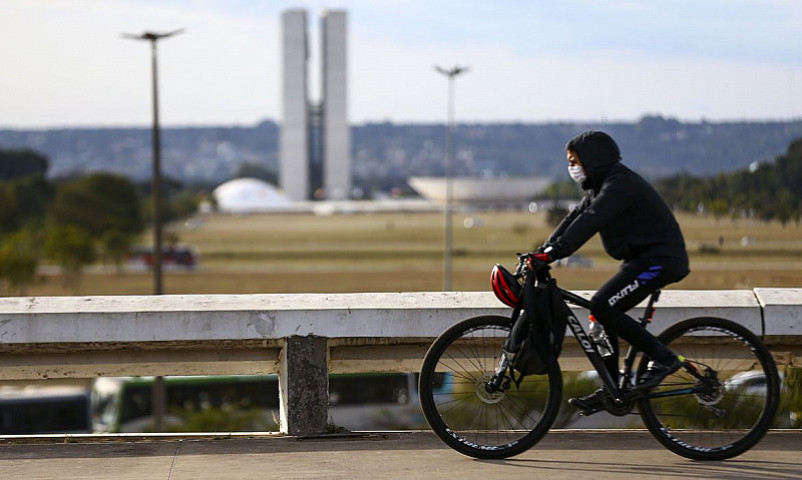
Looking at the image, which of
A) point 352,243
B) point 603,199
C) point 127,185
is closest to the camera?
point 603,199

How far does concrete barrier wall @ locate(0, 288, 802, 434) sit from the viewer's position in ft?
20.2

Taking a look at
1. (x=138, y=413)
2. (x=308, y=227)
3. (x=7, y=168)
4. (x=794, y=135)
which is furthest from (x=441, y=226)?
(x=794, y=135)

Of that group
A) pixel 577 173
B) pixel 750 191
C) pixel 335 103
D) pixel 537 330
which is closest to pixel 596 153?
pixel 577 173

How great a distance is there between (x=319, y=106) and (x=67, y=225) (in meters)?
116

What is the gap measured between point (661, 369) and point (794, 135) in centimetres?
795

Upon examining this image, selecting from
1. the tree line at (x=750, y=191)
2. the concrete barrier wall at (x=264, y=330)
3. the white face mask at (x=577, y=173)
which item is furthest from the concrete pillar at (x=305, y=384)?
the tree line at (x=750, y=191)

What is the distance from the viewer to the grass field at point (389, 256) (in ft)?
69.6

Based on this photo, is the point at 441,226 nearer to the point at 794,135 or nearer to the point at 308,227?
the point at 308,227

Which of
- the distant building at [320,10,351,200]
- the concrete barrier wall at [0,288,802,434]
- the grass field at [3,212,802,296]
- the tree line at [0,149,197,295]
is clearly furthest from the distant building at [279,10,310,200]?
the concrete barrier wall at [0,288,802,434]

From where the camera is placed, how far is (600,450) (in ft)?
19.8

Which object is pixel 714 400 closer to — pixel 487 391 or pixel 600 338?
pixel 600 338

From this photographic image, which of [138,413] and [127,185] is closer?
[138,413]

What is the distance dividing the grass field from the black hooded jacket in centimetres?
154

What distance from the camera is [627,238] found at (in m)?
5.55
